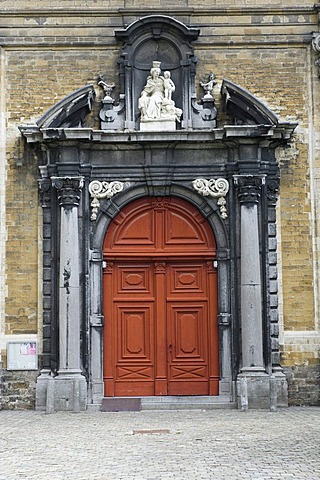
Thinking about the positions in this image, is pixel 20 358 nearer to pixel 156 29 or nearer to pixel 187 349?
pixel 187 349

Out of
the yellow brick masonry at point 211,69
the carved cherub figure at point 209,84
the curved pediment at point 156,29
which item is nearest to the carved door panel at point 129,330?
the yellow brick masonry at point 211,69

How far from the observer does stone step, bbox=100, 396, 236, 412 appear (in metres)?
12.8

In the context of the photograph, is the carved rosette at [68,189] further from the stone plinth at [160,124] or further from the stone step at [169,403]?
the stone step at [169,403]

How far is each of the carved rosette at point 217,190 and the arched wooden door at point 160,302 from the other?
0.39 m

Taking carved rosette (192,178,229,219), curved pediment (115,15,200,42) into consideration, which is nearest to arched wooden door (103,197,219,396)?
carved rosette (192,178,229,219)

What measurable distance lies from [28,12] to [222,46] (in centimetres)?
335

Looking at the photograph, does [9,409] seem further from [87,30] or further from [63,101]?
[87,30]

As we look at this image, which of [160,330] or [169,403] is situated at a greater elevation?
[160,330]

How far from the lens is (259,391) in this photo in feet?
41.5

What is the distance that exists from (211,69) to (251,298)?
3980 mm

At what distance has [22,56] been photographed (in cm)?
1368

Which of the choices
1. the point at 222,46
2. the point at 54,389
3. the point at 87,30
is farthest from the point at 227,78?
the point at 54,389

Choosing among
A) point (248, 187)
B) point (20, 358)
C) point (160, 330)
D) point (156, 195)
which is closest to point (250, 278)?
point (248, 187)

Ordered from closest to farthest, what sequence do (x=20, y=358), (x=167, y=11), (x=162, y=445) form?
(x=162, y=445) < (x=20, y=358) < (x=167, y=11)
